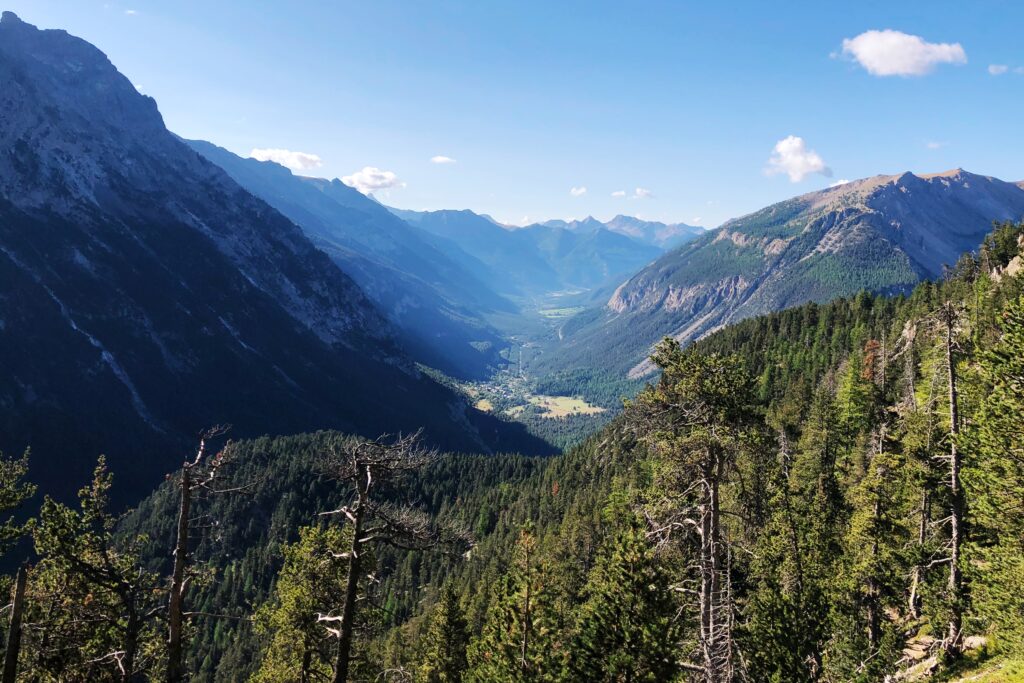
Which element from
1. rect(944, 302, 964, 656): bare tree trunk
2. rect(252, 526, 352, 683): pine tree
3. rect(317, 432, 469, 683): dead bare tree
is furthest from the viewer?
rect(944, 302, 964, 656): bare tree trunk

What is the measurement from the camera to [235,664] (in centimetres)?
10812

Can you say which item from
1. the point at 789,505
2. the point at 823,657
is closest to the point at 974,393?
the point at 789,505

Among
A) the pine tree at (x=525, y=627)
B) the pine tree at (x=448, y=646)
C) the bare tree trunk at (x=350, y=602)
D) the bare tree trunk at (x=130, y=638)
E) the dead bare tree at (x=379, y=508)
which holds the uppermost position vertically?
the dead bare tree at (x=379, y=508)

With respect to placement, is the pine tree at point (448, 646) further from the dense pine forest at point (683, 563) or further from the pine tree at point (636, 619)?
the pine tree at point (636, 619)

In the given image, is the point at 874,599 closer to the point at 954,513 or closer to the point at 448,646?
the point at 954,513

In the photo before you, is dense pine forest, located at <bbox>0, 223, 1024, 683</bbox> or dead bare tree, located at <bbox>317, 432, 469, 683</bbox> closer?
dead bare tree, located at <bbox>317, 432, 469, 683</bbox>

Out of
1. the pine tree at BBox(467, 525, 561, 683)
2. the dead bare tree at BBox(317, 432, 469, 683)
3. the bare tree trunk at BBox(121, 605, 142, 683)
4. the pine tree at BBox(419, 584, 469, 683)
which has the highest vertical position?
the dead bare tree at BBox(317, 432, 469, 683)

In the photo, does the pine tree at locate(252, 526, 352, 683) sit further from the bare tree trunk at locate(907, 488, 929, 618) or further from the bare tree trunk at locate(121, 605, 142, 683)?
the bare tree trunk at locate(907, 488, 929, 618)

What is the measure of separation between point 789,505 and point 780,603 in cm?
1181

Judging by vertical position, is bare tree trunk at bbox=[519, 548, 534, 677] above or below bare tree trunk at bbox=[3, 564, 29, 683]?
below

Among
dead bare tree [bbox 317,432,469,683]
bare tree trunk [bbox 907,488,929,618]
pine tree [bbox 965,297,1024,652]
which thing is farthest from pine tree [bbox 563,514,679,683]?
bare tree trunk [bbox 907,488,929,618]

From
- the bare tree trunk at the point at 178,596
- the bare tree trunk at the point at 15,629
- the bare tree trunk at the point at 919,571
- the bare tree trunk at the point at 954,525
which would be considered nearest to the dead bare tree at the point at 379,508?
the bare tree trunk at the point at 178,596

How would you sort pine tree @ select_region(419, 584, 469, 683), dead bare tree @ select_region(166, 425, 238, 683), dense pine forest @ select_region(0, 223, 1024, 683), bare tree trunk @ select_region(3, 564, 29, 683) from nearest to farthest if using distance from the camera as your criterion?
bare tree trunk @ select_region(3, 564, 29, 683) → dead bare tree @ select_region(166, 425, 238, 683) → dense pine forest @ select_region(0, 223, 1024, 683) → pine tree @ select_region(419, 584, 469, 683)

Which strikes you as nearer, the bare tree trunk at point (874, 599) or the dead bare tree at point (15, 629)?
the dead bare tree at point (15, 629)
